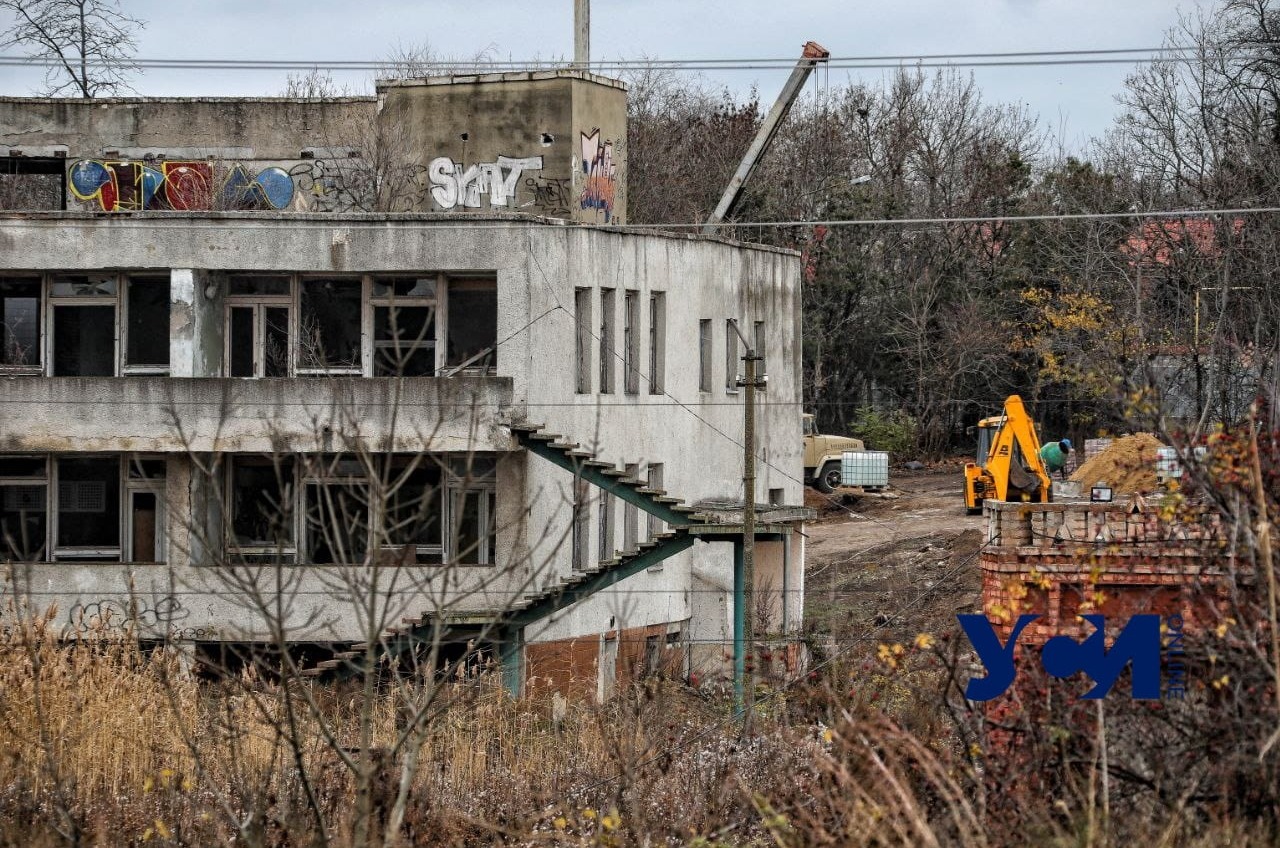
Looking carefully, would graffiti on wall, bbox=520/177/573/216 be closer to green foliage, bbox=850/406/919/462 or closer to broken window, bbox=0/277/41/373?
broken window, bbox=0/277/41/373

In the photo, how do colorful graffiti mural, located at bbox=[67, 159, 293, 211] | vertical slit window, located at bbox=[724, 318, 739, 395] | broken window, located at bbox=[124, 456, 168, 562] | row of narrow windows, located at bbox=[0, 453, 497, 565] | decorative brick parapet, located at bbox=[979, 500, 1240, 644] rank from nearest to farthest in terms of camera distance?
decorative brick parapet, located at bbox=[979, 500, 1240, 644], row of narrow windows, located at bbox=[0, 453, 497, 565], broken window, located at bbox=[124, 456, 168, 562], colorful graffiti mural, located at bbox=[67, 159, 293, 211], vertical slit window, located at bbox=[724, 318, 739, 395]

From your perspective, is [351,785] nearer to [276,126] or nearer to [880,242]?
[276,126]

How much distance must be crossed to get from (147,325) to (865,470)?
1041 inches

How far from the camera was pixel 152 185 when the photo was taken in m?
36.9

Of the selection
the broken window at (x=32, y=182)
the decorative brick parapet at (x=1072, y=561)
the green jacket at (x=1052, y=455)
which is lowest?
the decorative brick parapet at (x=1072, y=561)

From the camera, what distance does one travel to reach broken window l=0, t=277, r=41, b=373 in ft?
106

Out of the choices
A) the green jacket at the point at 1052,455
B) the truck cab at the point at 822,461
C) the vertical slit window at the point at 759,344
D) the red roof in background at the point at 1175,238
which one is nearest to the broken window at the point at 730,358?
the vertical slit window at the point at 759,344

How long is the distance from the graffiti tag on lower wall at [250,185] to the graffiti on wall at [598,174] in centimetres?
84

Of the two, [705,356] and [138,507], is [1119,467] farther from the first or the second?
[138,507]

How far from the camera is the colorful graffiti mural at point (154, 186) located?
36781 mm

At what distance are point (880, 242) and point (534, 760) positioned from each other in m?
49.1

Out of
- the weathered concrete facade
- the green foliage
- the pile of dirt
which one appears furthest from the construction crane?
the green foliage

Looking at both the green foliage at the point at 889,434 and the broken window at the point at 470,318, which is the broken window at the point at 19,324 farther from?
the green foliage at the point at 889,434

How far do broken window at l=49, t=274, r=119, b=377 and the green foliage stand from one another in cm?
3302
